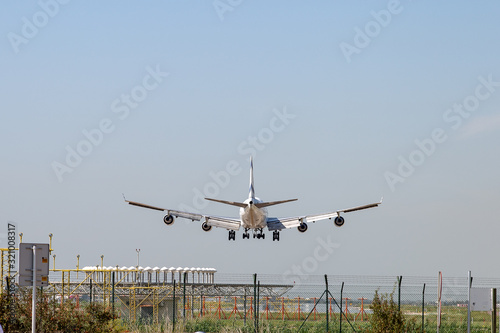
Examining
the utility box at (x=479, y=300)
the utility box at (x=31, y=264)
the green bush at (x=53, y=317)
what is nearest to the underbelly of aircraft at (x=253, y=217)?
the green bush at (x=53, y=317)

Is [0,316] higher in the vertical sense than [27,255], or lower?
lower

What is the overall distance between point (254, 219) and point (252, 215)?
1.11m

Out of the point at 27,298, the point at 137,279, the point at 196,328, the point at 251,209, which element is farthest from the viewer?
the point at 137,279

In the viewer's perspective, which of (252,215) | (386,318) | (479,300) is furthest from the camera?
A: (252,215)

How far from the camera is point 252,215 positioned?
67.4 meters

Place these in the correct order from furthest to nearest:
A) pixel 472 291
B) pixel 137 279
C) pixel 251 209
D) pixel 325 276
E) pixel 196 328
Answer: pixel 137 279 < pixel 251 209 < pixel 196 328 < pixel 325 276 < pixel 472 291

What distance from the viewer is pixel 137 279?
258 ft

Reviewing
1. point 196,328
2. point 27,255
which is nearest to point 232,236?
point 196,328

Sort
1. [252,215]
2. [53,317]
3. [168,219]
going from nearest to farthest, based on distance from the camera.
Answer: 1. [53,317]
2. [252,215]
3. [168,219]

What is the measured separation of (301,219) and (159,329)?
37885 millimetres

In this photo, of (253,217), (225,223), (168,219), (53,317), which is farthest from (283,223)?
(53,317)

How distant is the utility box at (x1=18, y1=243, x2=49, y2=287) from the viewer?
2450 cm

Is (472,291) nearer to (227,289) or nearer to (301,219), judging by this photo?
(301,219)

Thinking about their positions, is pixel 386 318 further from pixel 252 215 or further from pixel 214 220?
pixel 214 220
